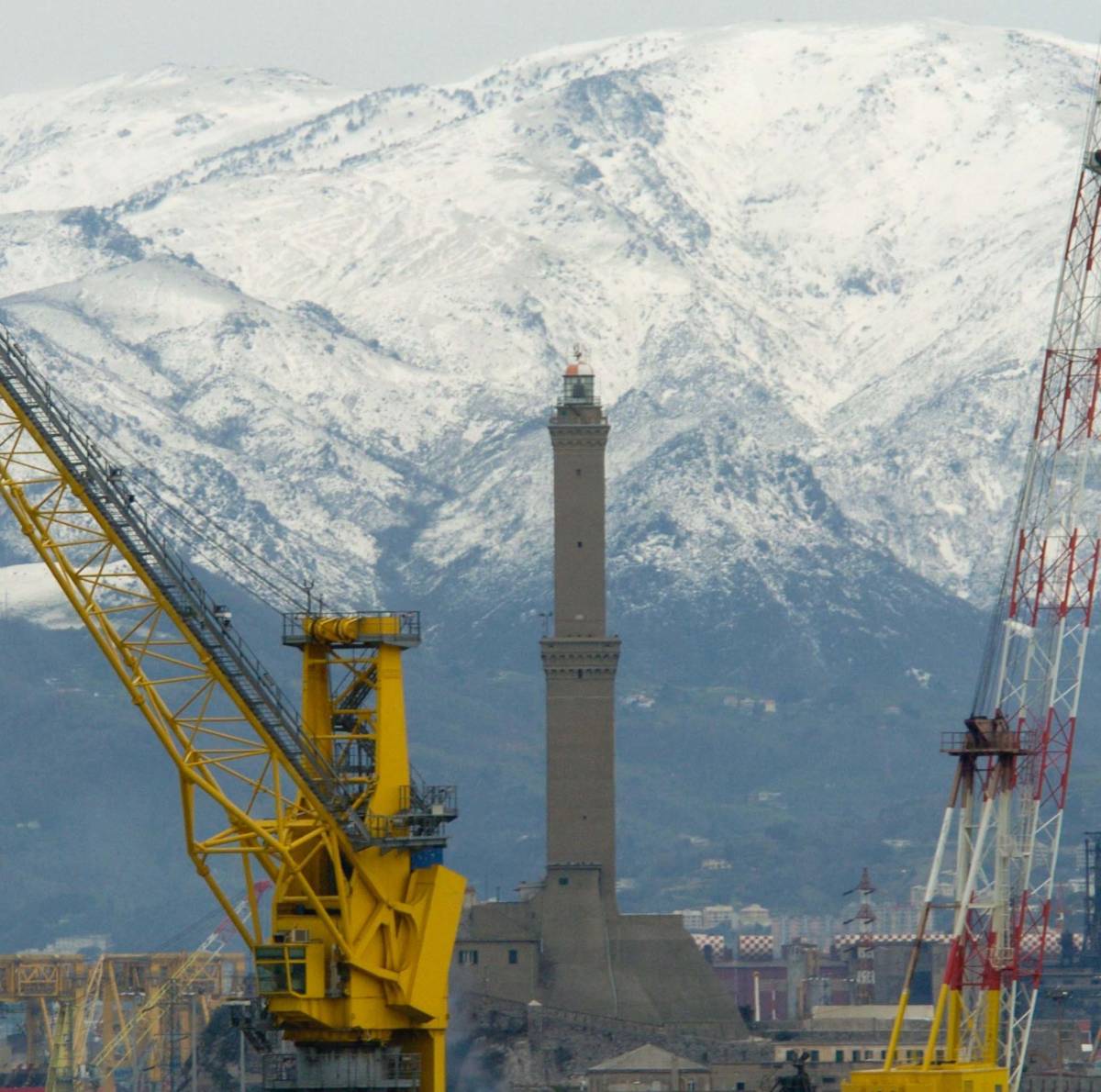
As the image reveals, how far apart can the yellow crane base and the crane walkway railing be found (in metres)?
26.8

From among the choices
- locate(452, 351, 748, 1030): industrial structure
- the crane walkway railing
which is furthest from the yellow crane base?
locate(452, 351, 748, 1030): industrial structure

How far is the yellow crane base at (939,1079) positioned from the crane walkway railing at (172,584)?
87.9ft

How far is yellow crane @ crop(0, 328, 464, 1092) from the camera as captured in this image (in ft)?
335

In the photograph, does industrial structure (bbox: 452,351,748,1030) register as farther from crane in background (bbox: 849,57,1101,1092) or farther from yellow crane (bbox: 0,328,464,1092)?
yellow crane (bbox: 0,328,464,1092)

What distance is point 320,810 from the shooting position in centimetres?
10238

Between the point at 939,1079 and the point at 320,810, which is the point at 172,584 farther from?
the point at 939,1079

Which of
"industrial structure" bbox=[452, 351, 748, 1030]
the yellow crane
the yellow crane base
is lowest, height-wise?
the yellow crane base

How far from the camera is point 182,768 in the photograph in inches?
4139

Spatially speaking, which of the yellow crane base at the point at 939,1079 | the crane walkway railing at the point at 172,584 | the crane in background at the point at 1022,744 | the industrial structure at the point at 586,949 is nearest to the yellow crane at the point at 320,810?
the crane walkway railing at the point at 172,584

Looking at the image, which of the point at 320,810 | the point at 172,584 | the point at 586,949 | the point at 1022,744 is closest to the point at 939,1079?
the point at 1022,744

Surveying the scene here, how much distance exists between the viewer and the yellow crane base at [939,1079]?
395 feet

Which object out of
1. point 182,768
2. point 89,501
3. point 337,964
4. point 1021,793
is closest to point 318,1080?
point 337,964

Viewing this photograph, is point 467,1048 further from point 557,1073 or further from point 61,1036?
point 61,1036

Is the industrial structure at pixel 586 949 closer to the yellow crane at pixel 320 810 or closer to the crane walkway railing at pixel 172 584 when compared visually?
the yellow crane at pixel 320 810
